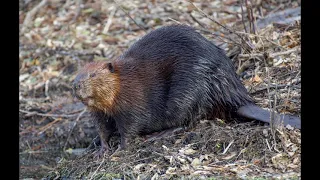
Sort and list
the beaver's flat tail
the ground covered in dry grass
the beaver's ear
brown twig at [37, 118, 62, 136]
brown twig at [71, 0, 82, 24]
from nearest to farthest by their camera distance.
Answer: the ground covered in dry grass
the beaver's flat tail
the beaver's ear
brown twig at [37, 118, 62, 136]
brown twig at [71, 0, 82, 24]

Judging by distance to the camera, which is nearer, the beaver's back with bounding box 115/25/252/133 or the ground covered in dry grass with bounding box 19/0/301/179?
the ground covered in dry grass with bounding box 19/0/301/179

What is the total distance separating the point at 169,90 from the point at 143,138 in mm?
452

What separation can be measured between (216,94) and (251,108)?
0.31 metres

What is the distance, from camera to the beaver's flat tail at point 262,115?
4.71m

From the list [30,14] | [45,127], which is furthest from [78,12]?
[45,127]

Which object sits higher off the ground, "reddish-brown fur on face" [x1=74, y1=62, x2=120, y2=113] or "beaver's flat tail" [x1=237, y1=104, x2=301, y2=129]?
"reddish-brown fur on face" [x1=74, y1=62, x2=120, y2=113]

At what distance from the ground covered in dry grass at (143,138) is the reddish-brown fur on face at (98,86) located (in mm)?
409

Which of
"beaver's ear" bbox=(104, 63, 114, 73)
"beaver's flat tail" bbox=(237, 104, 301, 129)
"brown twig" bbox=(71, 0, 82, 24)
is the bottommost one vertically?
"beaver's flat tail" bbox=(237, 104, 301, 129)

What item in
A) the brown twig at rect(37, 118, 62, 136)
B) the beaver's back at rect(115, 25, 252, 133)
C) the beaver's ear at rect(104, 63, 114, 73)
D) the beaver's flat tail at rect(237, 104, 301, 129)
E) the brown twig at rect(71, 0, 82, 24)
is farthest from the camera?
the brown twig at rect(71, 0, 82, 24)

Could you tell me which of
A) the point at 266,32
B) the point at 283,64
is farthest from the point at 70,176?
the point at 266,32

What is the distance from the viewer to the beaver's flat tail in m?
4.71

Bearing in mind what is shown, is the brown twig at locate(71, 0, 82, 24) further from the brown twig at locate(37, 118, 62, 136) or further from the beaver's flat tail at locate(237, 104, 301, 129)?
the beaver's flat tail at locate(237, 104, 301, 129)

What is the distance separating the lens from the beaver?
16.4ft

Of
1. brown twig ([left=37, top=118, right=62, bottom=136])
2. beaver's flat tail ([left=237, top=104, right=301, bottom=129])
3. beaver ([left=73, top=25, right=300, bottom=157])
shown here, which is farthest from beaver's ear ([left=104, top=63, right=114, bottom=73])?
brown twig ([left=37, top=118, right=62, bottom=136])
